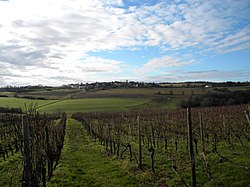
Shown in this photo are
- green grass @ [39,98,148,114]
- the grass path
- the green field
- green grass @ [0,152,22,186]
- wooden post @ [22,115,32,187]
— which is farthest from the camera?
green grass @ [39,98,148,114]

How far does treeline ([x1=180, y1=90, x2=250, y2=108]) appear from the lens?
57531mm

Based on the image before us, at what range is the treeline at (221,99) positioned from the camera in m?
57.5

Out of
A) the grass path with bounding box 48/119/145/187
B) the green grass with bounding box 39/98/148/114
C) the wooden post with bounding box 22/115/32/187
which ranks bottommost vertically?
the green grass with bounding box 39/98/148/114

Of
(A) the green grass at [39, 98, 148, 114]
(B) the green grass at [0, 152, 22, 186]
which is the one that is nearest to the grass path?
(B) the green grass at [0, 152, 22, 186]

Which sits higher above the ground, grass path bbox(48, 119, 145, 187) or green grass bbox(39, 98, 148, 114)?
grass path bbox(48, 119, 145, 187)

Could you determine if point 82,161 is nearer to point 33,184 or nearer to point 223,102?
point 33,184

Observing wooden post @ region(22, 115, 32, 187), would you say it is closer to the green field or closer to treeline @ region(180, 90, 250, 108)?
the green field

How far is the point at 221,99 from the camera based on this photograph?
193ft

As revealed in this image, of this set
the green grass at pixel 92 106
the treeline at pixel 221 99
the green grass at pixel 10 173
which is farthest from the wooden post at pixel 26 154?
the treeline at pixel 221 99

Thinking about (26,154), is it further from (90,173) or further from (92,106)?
(92,106)

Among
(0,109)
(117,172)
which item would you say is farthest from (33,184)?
(0,109)

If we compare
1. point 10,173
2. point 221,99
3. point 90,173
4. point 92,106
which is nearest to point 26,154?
point 90,173

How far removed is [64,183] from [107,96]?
67.6 meters

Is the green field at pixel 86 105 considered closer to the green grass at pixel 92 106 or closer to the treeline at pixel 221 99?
the green grass at pixel 92 106
